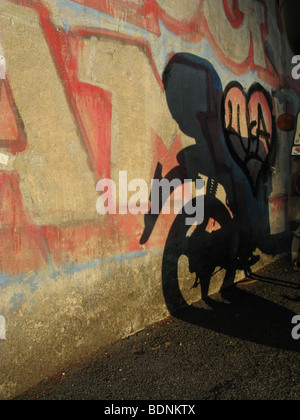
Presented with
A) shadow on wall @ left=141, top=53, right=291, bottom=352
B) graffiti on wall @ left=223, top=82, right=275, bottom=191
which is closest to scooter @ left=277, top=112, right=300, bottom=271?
shadow on wall @ left=141, top=53, right=291, bottom=352

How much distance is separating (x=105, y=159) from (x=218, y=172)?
168 cm

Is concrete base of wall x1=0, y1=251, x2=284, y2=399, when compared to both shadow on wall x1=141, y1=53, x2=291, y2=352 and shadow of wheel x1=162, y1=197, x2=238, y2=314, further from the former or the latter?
shadow on wall x1=141, y1=53, x2=291, y2=352

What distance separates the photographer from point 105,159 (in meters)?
2.84

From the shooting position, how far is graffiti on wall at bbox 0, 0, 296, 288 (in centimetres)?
232

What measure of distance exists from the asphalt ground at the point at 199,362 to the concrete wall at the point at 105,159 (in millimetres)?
167

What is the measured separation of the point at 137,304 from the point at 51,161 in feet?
4.71

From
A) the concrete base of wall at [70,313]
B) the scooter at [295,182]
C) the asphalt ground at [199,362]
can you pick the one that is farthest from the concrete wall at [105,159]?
the scooter at [295,182]

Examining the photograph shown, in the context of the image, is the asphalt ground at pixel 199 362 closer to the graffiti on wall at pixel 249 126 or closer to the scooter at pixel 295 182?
the scooter at pixel 295 182

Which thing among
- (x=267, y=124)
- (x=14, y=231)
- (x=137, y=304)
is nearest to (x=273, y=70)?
(x=267, y=124)

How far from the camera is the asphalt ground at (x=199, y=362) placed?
227 centimetres

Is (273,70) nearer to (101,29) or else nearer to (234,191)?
(234,191)

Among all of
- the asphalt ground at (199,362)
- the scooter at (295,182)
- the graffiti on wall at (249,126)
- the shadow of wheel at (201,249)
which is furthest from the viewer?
the graffiti on wall at (249,126)

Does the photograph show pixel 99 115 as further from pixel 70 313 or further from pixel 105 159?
pixel 70 313
